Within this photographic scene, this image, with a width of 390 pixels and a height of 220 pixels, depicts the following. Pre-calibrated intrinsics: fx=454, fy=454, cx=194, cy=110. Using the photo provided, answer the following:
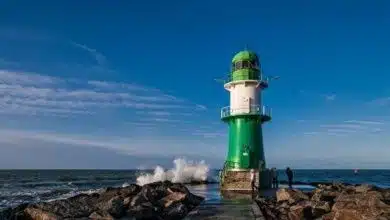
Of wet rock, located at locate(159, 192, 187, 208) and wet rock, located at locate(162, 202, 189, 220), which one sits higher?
wet rock, located at locate(159, 192, 187, 208)

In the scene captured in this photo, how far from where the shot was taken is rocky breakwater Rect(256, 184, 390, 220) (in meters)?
12.8

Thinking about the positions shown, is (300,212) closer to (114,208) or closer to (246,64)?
(114,208)

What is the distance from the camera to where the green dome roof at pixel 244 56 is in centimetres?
2764

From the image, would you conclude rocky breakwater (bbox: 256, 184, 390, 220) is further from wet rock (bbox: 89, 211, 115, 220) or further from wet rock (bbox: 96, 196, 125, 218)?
wet rock (bbox: 89, 211, 115, 220)

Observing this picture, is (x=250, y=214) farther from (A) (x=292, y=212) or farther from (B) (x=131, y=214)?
(B) (x=131, y=214)

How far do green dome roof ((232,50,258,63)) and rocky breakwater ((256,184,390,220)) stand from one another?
443 inches

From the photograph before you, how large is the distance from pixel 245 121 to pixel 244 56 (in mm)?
4044

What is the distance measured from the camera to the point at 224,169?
27.2 metres

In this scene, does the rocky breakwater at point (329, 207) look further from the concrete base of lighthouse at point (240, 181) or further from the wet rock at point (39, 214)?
the concrete base of lighthouse at point (240, 181)

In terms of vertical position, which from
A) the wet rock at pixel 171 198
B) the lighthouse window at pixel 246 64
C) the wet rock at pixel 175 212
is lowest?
the wet rock at pixel 175 212

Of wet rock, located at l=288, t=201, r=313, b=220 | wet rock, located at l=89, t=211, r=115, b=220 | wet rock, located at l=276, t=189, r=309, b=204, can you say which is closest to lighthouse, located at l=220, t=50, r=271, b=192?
wet rock, located at l=276, t=189, r=309, b=204

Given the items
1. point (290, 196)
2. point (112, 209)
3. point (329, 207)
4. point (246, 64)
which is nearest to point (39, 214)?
point (112, 209)

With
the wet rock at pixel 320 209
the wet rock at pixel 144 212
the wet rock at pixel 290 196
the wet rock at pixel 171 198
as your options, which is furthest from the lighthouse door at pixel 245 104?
the wet rock at pixel 144 212

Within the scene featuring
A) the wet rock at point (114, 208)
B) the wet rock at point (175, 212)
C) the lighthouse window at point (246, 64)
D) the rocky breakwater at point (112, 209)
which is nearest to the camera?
the rocky breakwater at point (112, 209)
